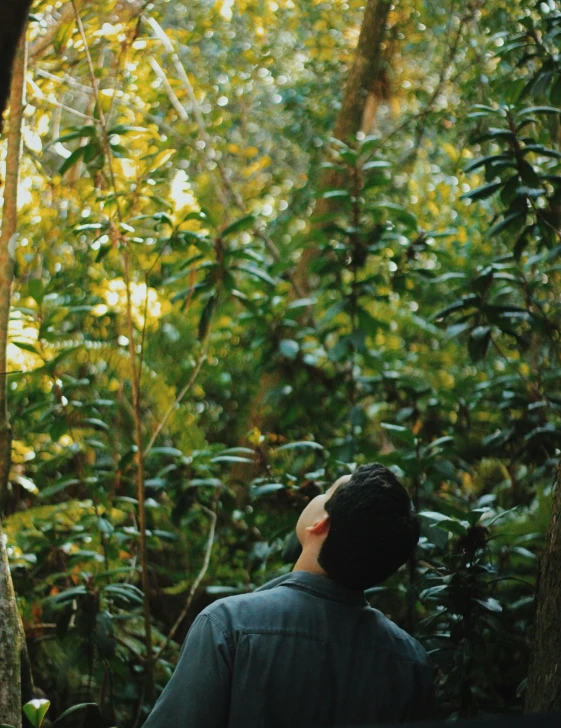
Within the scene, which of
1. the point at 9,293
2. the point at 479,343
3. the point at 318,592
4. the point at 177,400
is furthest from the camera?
the point at 479,343

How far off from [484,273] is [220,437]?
2.35 m

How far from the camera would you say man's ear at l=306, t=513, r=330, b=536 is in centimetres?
167

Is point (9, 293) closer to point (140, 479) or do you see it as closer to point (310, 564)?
point (140, 479)

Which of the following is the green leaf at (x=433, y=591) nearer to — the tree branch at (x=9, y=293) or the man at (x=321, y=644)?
the man at (x=321, y=644)

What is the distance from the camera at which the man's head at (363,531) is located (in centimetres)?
162

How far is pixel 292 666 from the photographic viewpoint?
1.54 m

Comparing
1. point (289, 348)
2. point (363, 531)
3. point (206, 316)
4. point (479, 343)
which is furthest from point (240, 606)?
point (289, 348)

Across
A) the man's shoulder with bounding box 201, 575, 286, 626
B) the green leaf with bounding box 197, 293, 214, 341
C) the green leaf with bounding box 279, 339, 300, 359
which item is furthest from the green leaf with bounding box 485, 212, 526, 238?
the man's shoulder with bounding box 201, 575, 286, 626

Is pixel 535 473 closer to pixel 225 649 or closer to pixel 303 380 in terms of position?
pixel 303 380

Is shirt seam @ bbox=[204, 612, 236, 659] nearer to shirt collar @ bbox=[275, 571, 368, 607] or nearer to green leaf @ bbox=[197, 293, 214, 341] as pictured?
shirt collar @ bbox=[275, 571, 368, 607]

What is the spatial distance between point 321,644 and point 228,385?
11.6 ft

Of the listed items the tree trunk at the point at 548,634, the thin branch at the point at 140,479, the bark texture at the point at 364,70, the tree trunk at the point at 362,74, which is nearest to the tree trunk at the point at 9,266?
the thin branch at the point at 140,479

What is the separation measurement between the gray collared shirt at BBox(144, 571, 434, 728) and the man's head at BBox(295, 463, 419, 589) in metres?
0.04

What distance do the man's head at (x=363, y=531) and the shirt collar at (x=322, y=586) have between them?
13 millimetres
